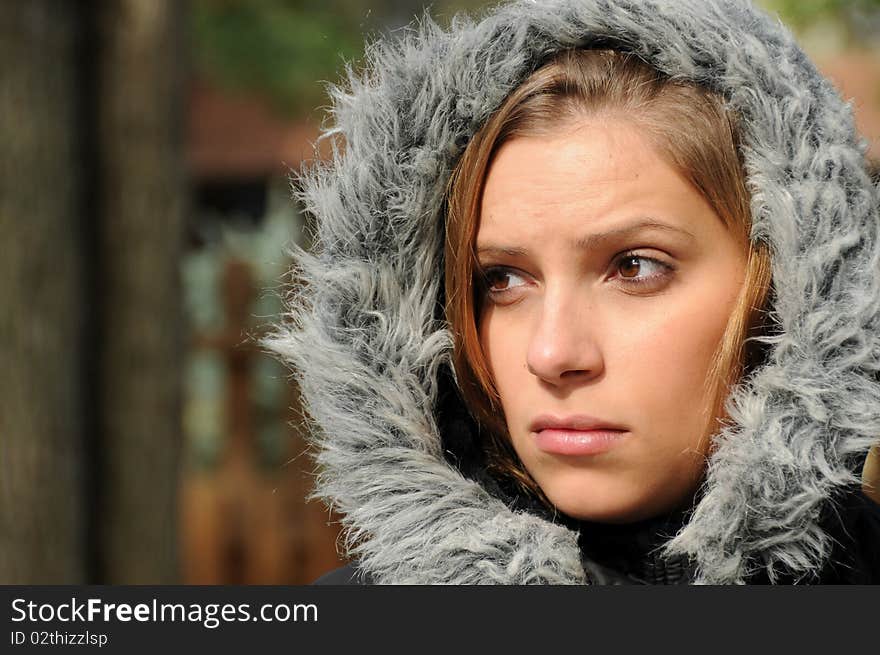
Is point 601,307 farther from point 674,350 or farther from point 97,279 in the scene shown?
point 97,279

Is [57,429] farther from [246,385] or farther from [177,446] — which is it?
[246,385]

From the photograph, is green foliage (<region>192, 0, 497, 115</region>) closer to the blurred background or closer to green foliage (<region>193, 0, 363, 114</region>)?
green foliage (<region>193, 0, 363, 114</region>)

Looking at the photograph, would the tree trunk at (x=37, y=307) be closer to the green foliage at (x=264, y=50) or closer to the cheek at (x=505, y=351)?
the cheek at (x=505, y=351)

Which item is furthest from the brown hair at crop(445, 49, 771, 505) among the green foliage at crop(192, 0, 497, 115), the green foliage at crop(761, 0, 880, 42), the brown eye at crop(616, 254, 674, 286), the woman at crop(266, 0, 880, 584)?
the green foliage at crop(192, 0, 497, 115)

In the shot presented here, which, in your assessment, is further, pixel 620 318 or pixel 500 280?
pixel 500 280

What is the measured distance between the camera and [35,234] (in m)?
3.60

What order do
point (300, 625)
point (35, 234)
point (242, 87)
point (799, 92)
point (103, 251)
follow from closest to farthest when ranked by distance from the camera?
point (799, 92), point (300, 625), point (35, 234), point (103, 251), point (242, 87)

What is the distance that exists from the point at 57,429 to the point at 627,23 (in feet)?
8.90

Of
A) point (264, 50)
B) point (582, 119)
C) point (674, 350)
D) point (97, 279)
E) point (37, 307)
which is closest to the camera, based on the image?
point (674, 350)

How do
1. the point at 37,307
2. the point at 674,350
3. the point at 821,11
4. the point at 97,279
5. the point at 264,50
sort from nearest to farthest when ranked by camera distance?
the point at 674,350 < the point at 821,11 < the point at 37,307 < the point at 97,279 < the point at 264,50

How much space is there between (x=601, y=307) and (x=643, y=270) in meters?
0.09

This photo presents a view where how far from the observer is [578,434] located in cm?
164

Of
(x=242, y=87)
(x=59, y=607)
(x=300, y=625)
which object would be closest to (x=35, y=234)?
(x=59, y=607)

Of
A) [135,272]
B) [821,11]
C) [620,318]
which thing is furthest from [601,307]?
[135,272]
